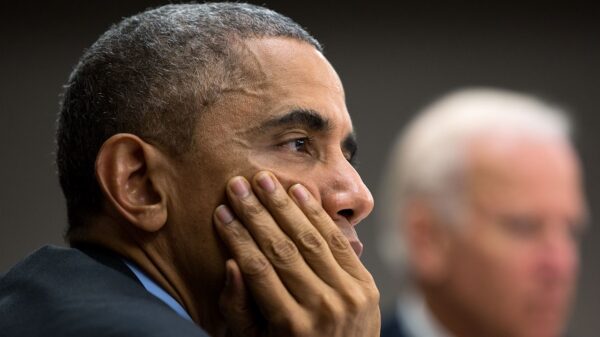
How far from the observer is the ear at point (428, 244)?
11.7ft

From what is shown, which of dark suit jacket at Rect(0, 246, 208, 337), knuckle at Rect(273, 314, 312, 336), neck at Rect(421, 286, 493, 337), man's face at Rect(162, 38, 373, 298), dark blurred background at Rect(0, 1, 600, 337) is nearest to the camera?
dark suit jacket at Rect(0, 246, 208, 337)

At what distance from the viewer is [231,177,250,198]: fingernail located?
222 centimetres

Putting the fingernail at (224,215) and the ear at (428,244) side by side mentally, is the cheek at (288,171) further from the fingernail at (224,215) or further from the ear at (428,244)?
the ear at (428,244)

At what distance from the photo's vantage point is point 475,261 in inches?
138

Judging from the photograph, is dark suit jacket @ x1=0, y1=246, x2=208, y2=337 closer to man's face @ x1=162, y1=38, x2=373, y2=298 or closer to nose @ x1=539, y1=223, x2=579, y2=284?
man's face @ x1=162, y1=38, x2=373, y2=298

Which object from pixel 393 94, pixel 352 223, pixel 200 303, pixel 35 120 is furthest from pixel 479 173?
pixel 35 120

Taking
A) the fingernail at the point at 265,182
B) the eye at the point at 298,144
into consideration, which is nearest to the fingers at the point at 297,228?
the fingernail at the point at 265,182

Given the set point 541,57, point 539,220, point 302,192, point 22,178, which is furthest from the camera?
point 541,57

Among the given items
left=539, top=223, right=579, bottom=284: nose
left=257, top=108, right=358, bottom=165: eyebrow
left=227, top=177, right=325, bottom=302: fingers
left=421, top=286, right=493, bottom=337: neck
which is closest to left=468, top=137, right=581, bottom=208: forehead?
left=539, top=223, right=579, bottom=284: nose

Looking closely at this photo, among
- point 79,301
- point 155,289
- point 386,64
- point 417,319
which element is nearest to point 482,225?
point 417,319

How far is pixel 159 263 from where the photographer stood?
2285mm

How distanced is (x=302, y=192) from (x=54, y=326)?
630mm

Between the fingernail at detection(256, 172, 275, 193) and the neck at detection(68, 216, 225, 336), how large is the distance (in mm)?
264

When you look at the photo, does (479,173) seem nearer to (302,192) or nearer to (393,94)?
(302,192)
